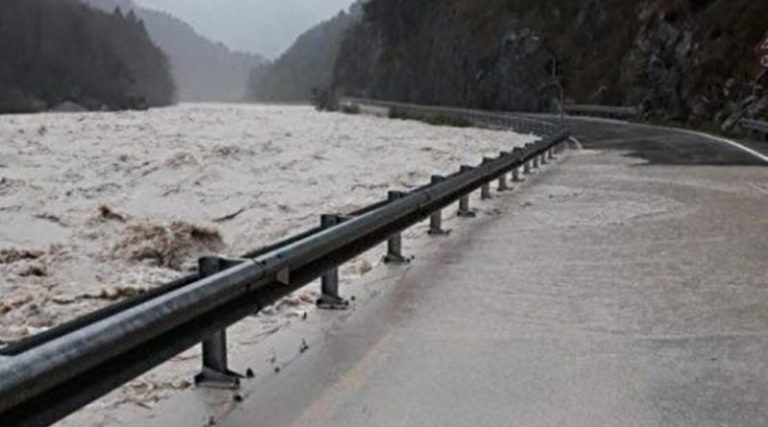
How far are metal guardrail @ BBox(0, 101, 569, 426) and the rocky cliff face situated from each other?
29507mm

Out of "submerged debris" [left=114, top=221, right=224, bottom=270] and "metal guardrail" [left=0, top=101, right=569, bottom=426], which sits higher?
"metal guardrail" [left=0, top=101, right=569, bottom=426]

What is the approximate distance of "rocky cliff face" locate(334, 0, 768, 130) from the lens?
44.0m

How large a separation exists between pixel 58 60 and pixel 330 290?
15010 cm

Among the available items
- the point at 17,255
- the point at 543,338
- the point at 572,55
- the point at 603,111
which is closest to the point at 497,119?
the point at 603,111

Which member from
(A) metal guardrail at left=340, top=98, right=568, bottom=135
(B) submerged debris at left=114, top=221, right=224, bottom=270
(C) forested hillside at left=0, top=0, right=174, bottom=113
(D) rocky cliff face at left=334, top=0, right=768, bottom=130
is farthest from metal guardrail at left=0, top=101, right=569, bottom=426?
(C) forested hillside at left=0, top=0, right=174, bottom=113

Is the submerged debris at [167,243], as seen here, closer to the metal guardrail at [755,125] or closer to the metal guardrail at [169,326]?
the metal guardrail at [169,326]

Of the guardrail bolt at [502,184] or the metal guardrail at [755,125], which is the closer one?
the guardrail bolt at [502,184]

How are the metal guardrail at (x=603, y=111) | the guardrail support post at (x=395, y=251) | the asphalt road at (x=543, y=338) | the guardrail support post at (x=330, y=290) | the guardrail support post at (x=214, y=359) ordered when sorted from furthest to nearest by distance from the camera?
the metal guardrail at (x=603, y=111), the guardrail support post at (x=395, y=251), the guardrail support post at (x=330, y=290), the guardrail support post at (x=214, y=359), the asphalt road at (x=543, y=338)

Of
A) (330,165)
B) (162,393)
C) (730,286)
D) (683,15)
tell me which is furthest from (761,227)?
(683,15)

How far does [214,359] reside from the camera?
17.3 feet

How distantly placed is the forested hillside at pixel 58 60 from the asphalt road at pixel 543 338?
389 feet

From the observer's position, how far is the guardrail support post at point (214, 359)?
17.1 feet

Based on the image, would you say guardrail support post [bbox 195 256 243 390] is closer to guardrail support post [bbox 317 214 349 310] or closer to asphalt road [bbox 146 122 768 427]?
asphalt road [bbox 146 122 768 427]

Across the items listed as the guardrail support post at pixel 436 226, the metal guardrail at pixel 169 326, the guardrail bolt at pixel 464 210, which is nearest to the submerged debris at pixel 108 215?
the guardrail bolt at pixel 464 210
